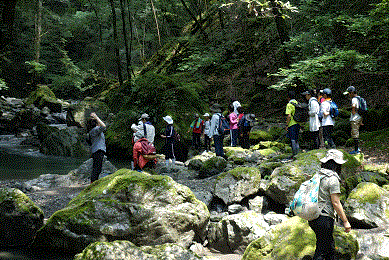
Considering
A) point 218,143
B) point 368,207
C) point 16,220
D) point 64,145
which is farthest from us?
point 64,145

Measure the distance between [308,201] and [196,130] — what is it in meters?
11.6

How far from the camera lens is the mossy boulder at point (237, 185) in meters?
7.54

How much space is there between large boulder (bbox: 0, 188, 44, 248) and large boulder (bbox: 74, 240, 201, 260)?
90.5 inches

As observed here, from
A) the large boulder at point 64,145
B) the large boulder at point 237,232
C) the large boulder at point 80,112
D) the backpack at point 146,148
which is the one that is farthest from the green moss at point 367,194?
the large boulder at point 80,112

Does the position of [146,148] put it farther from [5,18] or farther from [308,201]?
[308,201]

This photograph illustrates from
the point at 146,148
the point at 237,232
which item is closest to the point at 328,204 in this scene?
the point at 237,232

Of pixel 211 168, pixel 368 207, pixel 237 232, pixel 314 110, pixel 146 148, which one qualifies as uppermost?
pixel 314 110

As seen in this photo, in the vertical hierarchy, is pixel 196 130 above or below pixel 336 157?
below

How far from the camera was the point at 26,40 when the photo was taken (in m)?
34.3

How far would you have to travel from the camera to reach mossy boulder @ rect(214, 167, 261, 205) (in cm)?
754

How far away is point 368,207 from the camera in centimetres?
614

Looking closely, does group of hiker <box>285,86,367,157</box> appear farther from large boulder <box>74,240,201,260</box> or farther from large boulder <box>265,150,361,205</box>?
large boulder <box>74,240,201,260</box>

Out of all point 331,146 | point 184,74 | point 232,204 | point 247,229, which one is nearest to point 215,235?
point 247,229

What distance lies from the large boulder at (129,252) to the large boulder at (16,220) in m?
2.30
